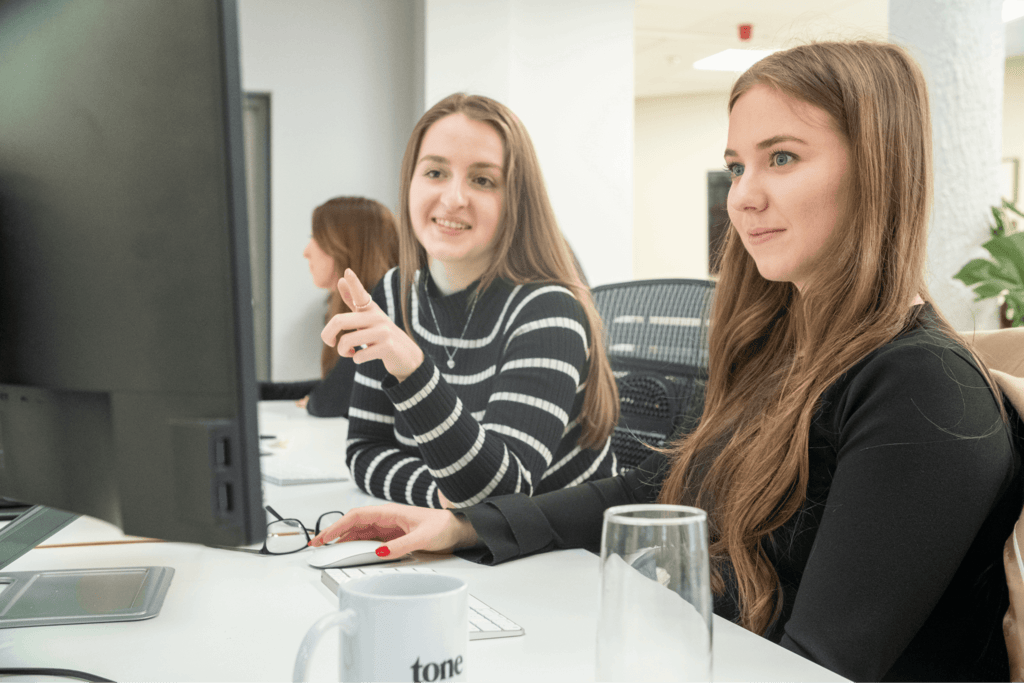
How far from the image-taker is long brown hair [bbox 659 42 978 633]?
2.81 ft

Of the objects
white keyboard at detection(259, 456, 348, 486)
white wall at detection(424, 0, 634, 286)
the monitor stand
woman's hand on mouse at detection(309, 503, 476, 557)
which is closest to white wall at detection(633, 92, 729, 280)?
white wall at detection(424, 0, 634, 286)

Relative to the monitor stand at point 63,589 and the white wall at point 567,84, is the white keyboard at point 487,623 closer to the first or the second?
the monitor stand at point 63,589

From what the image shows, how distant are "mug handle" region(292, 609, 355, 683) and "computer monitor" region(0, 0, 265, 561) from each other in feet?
0.19

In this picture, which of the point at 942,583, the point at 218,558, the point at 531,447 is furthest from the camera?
the point at 531,447

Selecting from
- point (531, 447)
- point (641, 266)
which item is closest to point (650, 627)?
point (531, 447)

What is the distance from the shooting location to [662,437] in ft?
4.75

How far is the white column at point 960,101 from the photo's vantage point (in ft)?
7.86

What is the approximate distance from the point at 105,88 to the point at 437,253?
1015 mm

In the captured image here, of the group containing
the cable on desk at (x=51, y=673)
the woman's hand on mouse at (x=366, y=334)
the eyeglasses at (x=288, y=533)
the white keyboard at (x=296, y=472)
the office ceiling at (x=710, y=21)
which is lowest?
the white keyboard at (x=296, y=472)

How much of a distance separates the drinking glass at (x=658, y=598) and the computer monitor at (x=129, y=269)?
0.19m

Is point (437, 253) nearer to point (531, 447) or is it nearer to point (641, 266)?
point (531, 447)

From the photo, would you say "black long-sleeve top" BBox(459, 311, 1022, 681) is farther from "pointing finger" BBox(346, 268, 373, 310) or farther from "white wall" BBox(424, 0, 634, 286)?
"white wall" BBox(424, 0, 634, 286)

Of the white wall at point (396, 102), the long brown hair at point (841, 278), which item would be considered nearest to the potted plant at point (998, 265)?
the white wall at point (396, 102)

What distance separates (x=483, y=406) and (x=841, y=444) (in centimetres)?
69
